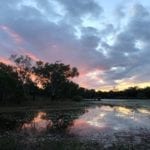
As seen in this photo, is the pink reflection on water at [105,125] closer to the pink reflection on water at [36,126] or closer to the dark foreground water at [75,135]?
the dark foreground water at [75,135]

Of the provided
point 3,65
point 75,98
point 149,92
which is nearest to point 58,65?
point 75,98

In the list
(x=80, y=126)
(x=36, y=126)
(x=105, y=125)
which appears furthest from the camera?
(x=105, y=125)

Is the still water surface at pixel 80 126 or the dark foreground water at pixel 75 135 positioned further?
the still water surface at pixel 80 126

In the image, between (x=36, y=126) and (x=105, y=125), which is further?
Answer: (x=105, y=125)

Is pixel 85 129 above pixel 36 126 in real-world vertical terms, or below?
below

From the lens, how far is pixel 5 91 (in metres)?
78.9

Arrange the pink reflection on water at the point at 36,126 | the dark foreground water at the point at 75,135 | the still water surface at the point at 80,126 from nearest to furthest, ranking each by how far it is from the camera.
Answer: the dark foreground water at the point at 75,135 < the still water surface at the point at 80,126 < the pink reflection on water at the point at 36,126

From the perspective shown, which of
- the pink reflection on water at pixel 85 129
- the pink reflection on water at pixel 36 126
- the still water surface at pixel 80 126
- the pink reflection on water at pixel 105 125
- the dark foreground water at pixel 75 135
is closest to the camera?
the dark foreground water at pixel 75 135

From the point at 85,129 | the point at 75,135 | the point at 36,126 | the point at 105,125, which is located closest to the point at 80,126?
the point at 105,125

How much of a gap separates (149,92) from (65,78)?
77.8 m

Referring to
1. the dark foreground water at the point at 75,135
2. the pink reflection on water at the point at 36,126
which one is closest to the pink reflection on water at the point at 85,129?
the dark foreground water at the point at 75,135

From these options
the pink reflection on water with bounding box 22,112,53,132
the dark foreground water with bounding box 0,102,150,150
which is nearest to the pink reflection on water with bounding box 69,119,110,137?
the dark foreground water with bounding box 0,102,150,150

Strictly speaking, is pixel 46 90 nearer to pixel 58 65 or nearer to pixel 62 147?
pixel 58 65

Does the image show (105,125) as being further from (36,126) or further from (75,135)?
(75,135)
